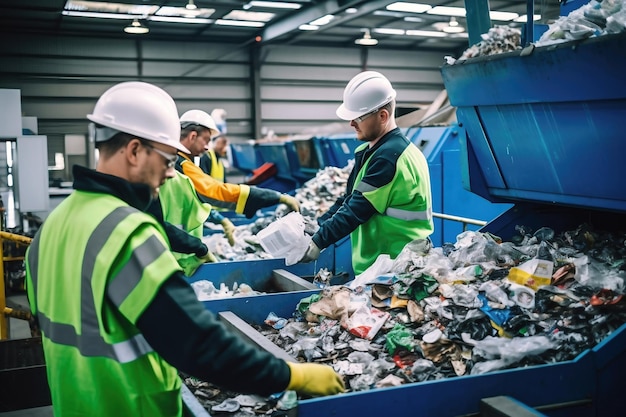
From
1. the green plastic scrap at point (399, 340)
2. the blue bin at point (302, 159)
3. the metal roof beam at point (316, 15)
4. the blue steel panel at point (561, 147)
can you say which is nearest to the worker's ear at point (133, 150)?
the green plastic scrap at point (399, 340)

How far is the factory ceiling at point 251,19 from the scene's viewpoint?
422 inches

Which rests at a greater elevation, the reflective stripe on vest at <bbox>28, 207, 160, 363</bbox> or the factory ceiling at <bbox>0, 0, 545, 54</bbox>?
the factory ceiling at <bbox>0, 0, 545, 54</bbox>

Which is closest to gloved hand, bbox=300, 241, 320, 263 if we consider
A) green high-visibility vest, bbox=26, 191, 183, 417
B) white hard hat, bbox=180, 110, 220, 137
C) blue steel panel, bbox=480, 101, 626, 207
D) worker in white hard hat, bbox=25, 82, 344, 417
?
blue steel panel, bbox=480, 101, 626, 207

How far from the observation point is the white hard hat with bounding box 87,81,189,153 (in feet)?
4.56

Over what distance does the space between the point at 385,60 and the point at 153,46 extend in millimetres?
5633

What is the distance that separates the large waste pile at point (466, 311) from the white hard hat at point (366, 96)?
0.68 m

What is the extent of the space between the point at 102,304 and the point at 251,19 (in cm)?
1195

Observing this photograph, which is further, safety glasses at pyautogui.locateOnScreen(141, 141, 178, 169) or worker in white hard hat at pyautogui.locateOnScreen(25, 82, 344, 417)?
safety glasses at pyautogui.locateOnScreen(141, 141, 178, 169)

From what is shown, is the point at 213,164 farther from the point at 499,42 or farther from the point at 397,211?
the point at 499,42

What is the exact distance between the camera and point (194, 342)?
124cm

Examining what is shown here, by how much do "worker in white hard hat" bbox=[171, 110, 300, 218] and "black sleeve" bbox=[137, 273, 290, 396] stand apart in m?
2.37

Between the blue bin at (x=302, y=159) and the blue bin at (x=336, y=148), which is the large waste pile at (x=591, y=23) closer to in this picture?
the blue bin at (x=336, y=148)

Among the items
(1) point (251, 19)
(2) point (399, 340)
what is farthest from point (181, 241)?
(1) point (251, 19)

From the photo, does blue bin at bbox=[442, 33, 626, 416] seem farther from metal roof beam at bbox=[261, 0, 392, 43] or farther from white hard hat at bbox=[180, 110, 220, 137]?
metal roof beam at bbox=[261, 0, 392, 43]
